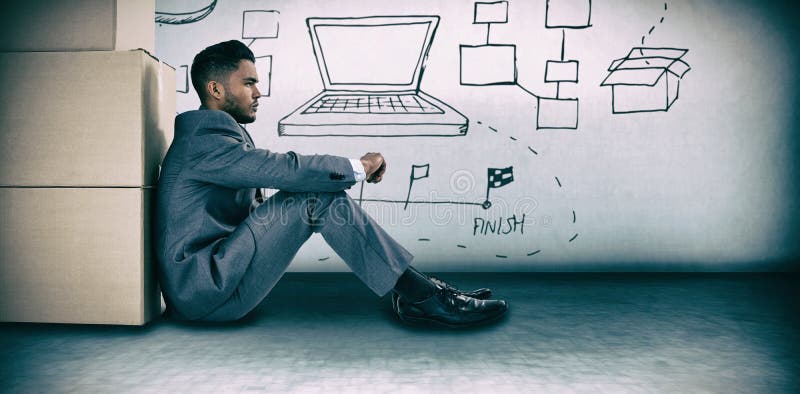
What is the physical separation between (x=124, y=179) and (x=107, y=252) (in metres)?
0.24

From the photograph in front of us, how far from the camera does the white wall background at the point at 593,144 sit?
2.83m

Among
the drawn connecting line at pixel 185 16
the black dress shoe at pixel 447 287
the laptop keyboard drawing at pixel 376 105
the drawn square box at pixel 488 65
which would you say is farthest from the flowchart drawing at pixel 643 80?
the drawn connecting line at pixel 185 16

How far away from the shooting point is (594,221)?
9.40 feet

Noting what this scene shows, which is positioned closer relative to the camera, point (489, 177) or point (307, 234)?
point (307, 234)

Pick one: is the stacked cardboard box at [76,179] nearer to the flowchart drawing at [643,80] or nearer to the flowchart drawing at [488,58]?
the flowchart drawing at [488,58]

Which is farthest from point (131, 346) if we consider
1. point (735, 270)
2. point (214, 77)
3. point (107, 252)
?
point (735, 270)

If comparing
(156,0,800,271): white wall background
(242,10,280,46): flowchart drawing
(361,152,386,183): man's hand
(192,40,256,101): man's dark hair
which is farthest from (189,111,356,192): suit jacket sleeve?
(242,10,280,46): flowchart drawing

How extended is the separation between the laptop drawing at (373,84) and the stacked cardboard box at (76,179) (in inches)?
47.2

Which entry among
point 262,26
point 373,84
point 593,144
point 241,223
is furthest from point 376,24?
point 241,223

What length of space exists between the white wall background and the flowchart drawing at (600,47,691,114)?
1.6 inches

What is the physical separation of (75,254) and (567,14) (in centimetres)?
251

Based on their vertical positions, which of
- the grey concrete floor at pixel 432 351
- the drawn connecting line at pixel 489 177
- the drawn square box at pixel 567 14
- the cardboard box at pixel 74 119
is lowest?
the grey concrete floor at pixel 432 351

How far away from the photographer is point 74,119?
1702 mm

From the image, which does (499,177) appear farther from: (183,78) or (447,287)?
(183,78)
